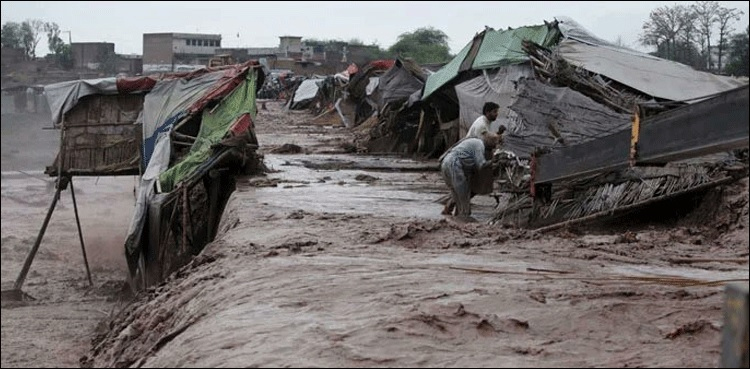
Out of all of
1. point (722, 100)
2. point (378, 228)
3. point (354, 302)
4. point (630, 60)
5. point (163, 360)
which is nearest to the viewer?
point (722, 100)

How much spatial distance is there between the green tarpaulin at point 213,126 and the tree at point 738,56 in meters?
7.08

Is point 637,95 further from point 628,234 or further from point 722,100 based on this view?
point 722,100

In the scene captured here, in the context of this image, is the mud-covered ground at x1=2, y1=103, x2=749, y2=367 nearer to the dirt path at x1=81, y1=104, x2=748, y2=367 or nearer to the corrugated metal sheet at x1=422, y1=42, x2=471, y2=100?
the dirt path at x1=81, y1=104, x2=748, y2=367

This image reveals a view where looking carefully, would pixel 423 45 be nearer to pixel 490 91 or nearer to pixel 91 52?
pixel 91 52

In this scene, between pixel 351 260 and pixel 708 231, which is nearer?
pixel 351 260

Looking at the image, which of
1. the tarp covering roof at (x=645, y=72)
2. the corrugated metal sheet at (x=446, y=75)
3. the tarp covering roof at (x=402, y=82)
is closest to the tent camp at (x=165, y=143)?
the corrugated metal sheet at (x=446, y=75)

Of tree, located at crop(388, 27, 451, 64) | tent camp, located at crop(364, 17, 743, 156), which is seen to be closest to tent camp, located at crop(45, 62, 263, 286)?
tent camp, located at crop(364, 17, 743, 156)

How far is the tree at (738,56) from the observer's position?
492 inches

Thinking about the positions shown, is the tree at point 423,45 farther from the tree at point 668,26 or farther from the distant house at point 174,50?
the tree at point 668,26

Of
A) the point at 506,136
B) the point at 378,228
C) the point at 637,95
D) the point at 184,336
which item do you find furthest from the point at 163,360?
the point at 637,95

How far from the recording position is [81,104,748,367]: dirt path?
4.90m

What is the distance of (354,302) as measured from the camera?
5945 mm

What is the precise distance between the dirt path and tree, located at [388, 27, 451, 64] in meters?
38.0

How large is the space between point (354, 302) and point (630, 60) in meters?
8.79
